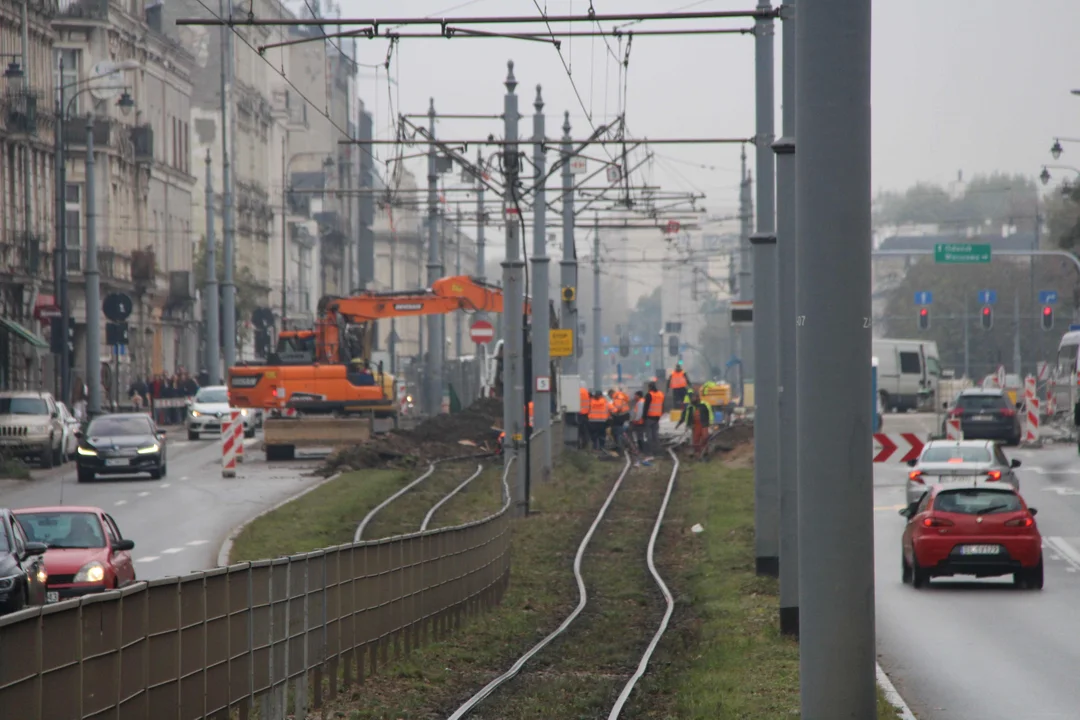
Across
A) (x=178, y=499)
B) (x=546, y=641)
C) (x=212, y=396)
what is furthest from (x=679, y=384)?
(x=546, y=641)

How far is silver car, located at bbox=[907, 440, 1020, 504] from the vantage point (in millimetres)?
32812

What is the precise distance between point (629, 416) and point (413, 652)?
37.2 m

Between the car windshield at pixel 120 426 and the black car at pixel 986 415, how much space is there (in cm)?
2237

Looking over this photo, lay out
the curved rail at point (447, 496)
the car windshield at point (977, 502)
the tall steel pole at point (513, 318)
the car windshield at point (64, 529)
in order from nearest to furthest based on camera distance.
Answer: the car windshield at point (64, 529), the car windshield at point (977, 502), the curved rail at point (447, 496), the tall steel pole at point (513, 318)

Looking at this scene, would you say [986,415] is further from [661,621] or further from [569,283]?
[661,621]

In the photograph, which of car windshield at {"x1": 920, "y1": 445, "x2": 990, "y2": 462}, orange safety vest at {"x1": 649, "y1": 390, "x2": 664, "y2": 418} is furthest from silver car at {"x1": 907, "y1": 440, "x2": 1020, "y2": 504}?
orange safety vest at {"x1": 649, "y1": 390, "x2": 664, "y2": 418}

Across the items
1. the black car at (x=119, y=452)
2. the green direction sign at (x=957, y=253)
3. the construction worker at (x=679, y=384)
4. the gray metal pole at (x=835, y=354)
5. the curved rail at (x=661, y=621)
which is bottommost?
the curved rail at (x=661, y=621)

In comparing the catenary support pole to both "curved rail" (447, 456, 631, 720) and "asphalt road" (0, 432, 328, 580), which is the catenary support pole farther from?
"curved rail" (447, 456, 631, 720)

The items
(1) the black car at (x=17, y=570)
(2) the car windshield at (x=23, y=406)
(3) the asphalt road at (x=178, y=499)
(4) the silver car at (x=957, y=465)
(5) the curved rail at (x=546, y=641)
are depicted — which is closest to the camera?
(5) the curved rail at (x=546, y=641)

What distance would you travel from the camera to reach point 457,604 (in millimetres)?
20125

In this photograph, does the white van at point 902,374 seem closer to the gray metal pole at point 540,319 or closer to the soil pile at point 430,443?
the soil pile at point 430,443

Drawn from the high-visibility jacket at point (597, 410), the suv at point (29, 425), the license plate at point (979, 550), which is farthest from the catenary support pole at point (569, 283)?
the license plate at point (979, 550)

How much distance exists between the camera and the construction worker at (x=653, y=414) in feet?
169

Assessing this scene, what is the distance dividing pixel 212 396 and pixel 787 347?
4347cm
